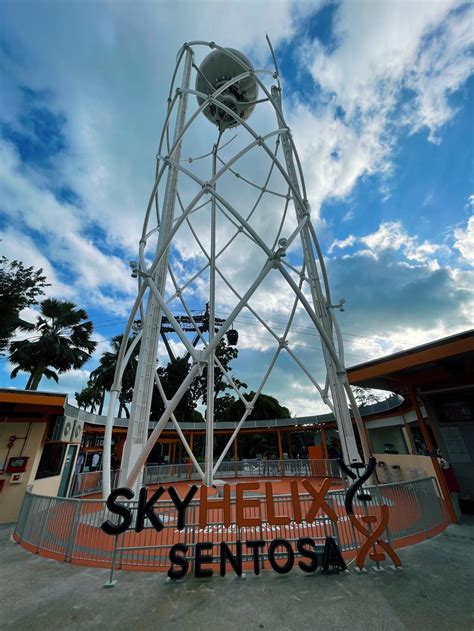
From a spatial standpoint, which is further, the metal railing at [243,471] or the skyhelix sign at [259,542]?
the metal railing at [243,471]

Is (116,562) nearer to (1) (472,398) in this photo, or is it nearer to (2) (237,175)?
(1) (472,398)

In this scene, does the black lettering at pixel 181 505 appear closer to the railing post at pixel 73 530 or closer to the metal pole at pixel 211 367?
the railing post at pixel 73 530

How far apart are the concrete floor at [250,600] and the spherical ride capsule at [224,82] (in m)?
15.6

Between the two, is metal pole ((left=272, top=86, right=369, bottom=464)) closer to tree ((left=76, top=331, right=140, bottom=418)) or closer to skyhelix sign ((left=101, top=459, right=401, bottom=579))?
skyhelix sign ((left=101, top=459, right=401, bottom=579))

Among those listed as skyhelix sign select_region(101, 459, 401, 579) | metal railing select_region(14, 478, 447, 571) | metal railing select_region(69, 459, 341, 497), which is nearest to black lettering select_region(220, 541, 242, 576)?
skyhelix sign select_region(101, 459, 401, 579)

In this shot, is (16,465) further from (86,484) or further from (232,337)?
(232,337)

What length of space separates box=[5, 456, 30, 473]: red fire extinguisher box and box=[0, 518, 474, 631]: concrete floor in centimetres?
→ 554

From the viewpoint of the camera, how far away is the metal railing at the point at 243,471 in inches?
622

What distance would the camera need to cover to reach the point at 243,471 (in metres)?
22.9

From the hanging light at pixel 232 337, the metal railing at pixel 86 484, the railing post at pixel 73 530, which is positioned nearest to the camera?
the railing post at pixel 73 530

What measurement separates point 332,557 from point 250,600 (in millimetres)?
1832

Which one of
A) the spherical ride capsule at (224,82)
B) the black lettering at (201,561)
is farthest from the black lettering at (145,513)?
the spherical ride capsule at (224,82)

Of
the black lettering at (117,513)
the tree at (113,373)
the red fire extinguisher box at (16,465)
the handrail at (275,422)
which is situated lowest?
the black lettering at (117,513)

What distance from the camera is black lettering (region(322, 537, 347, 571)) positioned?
17.3 ft
